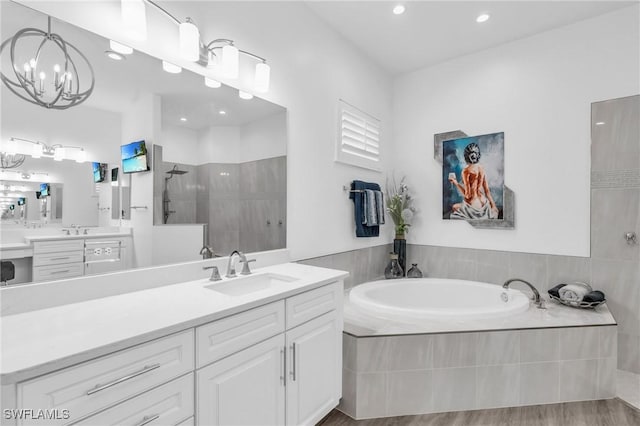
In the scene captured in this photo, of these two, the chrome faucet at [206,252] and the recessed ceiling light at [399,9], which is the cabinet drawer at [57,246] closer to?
the chrome faucet at [206,252]

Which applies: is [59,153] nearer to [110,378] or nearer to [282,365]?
[110,378]

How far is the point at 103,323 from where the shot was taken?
1.01 m

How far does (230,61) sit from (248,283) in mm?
1302

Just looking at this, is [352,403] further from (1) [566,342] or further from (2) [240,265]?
(1) [566,342]

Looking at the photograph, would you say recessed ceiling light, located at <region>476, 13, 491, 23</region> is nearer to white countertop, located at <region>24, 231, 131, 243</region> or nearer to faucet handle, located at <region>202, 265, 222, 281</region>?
faucet handle, located at <region>202, 265, 222, 281</region>

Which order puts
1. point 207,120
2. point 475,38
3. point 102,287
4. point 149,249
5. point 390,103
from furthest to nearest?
point 390,103, point 475,38, point 207,120, point 149,249, point 102,287

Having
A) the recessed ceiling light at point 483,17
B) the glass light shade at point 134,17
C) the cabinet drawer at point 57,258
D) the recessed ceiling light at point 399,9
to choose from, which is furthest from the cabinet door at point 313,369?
the recessed ceiling light at point 483,17

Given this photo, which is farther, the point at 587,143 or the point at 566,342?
the point at 587,143

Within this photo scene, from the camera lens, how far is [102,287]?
4.41 feet

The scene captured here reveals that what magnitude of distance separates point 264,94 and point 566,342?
2.65 meters

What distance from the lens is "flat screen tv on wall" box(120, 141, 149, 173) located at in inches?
58.6

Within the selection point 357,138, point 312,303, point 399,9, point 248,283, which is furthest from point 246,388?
point 399,9

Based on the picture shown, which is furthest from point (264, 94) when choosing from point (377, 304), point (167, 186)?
point (377, 304)

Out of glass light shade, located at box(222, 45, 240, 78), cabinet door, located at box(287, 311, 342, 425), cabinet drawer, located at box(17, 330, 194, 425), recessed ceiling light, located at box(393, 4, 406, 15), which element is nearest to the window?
recessed ceiling light, located at box(393, 4, 406, 15)
